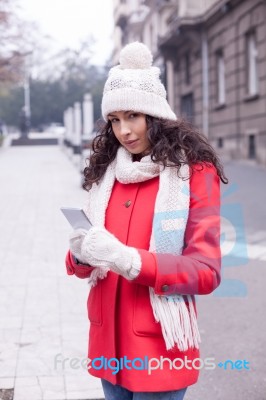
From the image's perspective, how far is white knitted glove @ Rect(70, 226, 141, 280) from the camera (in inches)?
76.0

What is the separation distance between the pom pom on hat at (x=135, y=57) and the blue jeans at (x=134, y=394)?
116 centimetres

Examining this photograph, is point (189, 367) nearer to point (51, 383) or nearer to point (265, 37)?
point (51, 383)

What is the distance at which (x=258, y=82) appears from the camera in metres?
19.6

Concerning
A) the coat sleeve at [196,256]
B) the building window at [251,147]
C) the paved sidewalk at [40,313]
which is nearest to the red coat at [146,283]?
the coat sleeve at [196,256]

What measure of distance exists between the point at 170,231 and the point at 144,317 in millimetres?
309

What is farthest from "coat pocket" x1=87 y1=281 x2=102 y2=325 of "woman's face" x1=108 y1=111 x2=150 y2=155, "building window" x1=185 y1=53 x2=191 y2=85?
"building window" x1=185 y1=53 x2=191 y2=85

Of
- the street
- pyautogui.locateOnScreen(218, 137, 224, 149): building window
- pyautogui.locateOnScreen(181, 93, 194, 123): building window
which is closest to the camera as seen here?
the street

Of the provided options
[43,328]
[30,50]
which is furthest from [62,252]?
[30,50]

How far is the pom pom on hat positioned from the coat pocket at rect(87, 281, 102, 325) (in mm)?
796

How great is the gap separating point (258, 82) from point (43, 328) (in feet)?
52.3

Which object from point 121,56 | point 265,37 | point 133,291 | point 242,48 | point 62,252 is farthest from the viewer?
point 242,48

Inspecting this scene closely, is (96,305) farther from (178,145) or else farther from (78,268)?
(178,145)

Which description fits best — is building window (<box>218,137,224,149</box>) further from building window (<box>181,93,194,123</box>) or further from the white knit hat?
the white knit hat

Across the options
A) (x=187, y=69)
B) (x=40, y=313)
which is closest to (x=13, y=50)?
(x=187, y=69)
